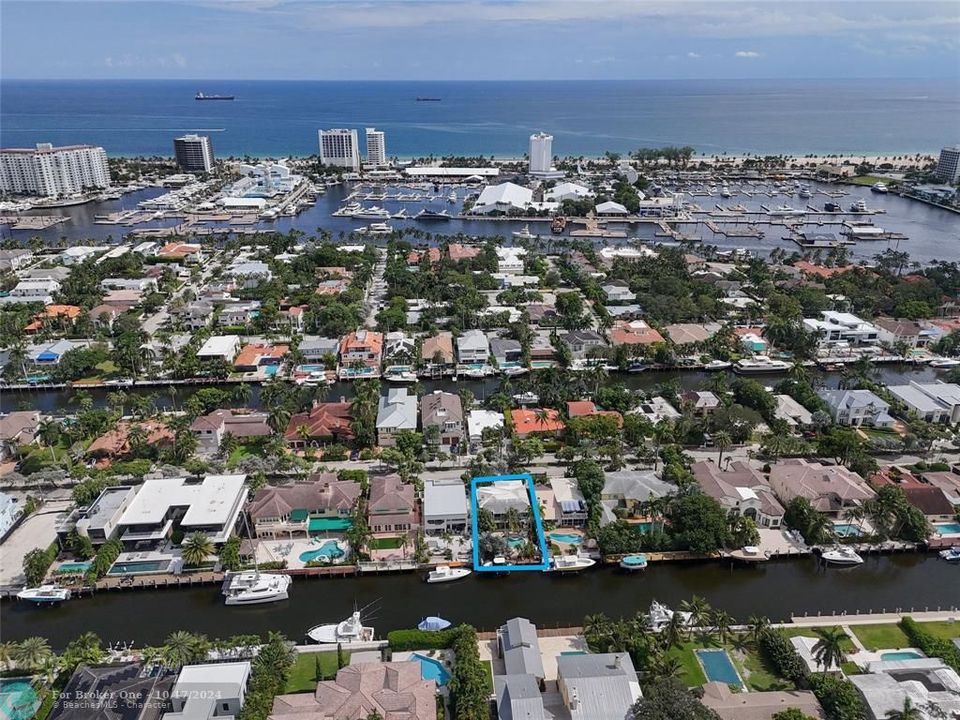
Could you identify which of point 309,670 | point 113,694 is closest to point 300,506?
point 309,670

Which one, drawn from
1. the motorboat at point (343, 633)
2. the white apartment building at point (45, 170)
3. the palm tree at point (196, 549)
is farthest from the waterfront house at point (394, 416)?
the white apartment building at point (45, 170)

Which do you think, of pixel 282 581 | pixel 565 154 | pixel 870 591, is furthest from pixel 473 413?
pixel 565 154

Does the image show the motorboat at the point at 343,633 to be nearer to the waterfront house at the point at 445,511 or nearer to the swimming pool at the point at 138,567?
the waterfront house at the point at 445,511

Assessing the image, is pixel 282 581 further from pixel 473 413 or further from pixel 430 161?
pixel 430 161

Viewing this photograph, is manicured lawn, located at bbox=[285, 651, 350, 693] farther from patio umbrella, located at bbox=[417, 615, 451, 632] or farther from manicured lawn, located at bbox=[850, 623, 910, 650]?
manicured lawn, located at bbox=[850, 623, 910, 650]

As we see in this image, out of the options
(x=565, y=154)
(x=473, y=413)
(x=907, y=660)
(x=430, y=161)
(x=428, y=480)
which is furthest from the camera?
(x=565, y=154)

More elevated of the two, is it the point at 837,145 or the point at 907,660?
the point at 837,145

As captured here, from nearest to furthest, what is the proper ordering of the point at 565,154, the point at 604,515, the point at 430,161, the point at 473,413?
the point at 604,515
the point at 473,413
the point at 430,161
the point at 565,154
